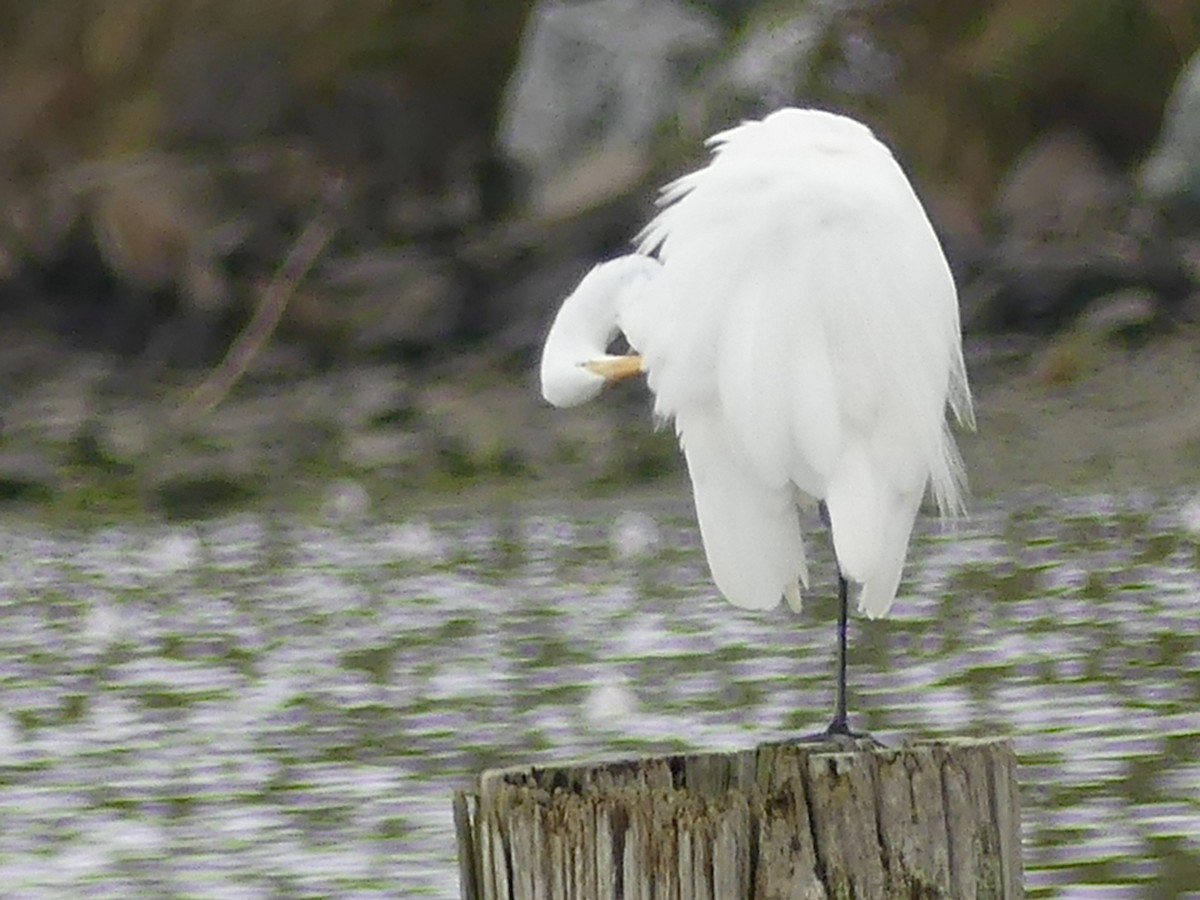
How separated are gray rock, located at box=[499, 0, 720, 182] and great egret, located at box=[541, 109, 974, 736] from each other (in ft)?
43.0

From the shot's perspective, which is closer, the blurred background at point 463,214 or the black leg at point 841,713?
the black leg at point 841,713

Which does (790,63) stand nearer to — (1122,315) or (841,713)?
(1122,315)

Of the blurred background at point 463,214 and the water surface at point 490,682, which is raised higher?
the blurred background at point 463,214

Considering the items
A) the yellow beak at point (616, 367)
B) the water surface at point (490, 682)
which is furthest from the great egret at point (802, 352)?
the water surface at point (490, 682)

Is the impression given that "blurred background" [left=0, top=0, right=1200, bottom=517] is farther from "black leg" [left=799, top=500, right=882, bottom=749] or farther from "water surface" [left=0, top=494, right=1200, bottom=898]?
"black leg" [left=799, top=500, right=882, bottom=749]

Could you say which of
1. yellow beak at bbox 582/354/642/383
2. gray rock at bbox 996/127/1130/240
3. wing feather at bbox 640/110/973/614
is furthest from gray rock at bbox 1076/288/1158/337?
wing feather at bbox 640/110/973/614

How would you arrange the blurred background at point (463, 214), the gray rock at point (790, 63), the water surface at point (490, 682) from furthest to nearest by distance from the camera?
the gray rock at point (790, 63) → the blurred background at point (463, 214) → the water surface at point (490, 682)

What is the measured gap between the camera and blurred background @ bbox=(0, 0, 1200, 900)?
8453 millimetres

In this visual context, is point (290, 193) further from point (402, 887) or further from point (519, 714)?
point (402, 887)

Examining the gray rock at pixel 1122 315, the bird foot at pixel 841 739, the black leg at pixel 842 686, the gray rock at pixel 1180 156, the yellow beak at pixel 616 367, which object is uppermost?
the gray rock at pixel 1180 156

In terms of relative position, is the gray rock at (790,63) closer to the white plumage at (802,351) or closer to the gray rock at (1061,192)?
the gray rock at (1061,192)

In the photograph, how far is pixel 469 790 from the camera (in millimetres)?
4004

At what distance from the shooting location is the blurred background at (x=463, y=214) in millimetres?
16109

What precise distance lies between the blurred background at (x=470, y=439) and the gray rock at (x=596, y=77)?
4 centimetres
